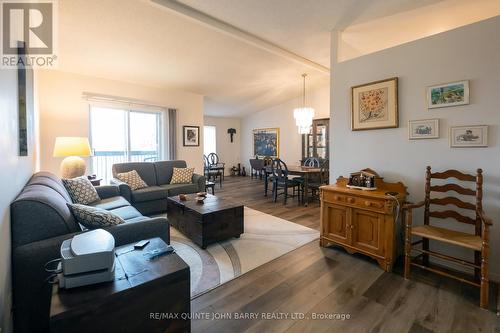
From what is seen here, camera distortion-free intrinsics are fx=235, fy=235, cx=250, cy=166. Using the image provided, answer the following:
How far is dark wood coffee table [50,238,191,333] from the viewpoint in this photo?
1.01 meters

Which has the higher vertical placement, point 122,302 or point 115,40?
point 115,40

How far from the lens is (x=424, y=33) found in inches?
129

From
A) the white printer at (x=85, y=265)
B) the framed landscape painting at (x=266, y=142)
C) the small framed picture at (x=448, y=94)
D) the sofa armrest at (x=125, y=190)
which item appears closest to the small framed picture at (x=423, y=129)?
the small framed picture at (x=448, y=94)

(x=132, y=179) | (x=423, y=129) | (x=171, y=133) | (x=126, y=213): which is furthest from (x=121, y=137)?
(x=423, y=129)

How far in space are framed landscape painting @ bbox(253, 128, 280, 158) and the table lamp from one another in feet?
18.5

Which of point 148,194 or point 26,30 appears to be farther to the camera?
point 148,194

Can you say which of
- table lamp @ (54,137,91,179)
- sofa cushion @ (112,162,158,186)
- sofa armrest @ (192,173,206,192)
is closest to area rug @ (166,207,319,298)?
sofa armrest @ (192,173,206,192)

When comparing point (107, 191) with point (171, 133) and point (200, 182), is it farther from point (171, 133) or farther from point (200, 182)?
point (171, 133)

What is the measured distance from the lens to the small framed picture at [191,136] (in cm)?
577

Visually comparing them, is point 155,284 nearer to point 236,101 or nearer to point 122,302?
point 122,302

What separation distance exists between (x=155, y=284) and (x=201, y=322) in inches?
27.1

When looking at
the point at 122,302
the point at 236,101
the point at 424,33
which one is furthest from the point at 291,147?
the point at 122,302

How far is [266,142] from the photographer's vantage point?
27.7 feet

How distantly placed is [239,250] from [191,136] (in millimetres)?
3833
